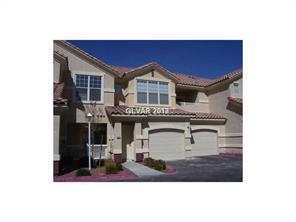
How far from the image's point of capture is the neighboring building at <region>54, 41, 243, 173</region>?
1177 centimetres

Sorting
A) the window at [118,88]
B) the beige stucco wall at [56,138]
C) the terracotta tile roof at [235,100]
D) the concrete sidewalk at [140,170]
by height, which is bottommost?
the concrete sidewalk at [140,170]

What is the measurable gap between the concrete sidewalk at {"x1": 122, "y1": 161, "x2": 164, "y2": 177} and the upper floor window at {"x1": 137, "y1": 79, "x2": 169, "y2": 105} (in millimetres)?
3725

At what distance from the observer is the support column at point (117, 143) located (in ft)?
39.0

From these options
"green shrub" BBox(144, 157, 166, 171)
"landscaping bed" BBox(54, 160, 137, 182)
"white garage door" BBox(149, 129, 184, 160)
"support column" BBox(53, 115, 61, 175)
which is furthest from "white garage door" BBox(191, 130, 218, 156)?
"support column" BBox(53, 115, 61, 175)

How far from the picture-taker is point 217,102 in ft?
52.9

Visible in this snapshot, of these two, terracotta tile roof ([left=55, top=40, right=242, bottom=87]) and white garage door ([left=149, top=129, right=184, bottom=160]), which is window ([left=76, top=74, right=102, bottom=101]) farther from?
white garage door ([left=149, top=129, right=184, bottom=160])

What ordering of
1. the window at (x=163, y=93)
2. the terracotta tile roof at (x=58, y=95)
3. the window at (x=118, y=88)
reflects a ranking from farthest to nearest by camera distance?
1. the window at (x=163, y=93)
2. the window at (x=118, y=88)
3. the terracotta tile roof at (x=58, y=95)

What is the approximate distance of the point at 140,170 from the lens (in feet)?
32.8

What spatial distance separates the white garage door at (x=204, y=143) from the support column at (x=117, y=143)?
175 inches

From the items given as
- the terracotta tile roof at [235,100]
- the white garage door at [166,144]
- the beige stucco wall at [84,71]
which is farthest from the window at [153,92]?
the terracotta tile roof at [235,100]

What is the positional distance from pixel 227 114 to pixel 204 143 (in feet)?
7.75

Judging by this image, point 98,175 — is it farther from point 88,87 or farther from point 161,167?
point 88,87

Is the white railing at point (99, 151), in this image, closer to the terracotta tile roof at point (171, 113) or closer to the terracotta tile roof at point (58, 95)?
the terracotta tile roof at point (171, 113)
